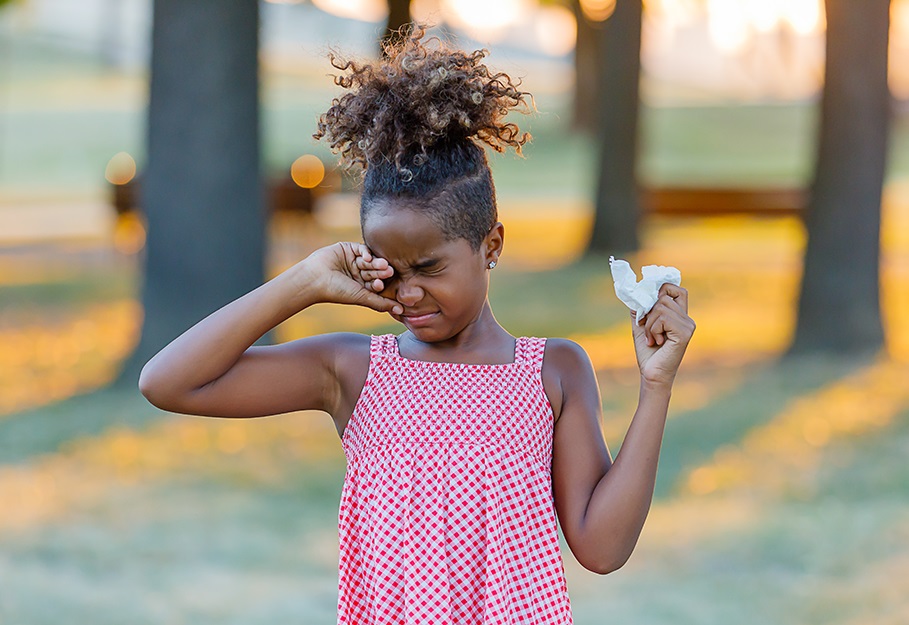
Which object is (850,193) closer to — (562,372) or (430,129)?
(562,372)

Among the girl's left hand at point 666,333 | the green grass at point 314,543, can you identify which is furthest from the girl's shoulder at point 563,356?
the green grass at point 314,543

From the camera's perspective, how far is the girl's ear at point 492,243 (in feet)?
7.56

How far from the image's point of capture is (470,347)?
2348 millimetres

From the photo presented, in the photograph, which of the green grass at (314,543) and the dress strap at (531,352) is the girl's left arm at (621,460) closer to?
the dress strap at (531,352)

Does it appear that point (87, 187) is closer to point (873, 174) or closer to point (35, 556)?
point (873, 174)

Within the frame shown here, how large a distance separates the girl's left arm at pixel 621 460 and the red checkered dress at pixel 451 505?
0.05 meters

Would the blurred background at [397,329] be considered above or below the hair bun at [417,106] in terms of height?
below

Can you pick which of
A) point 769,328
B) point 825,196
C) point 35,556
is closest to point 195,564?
point 35,556

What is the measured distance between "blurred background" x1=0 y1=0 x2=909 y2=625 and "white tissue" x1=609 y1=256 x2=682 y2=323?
527 millimetres

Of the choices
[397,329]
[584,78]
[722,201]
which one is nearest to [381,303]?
[397,329]

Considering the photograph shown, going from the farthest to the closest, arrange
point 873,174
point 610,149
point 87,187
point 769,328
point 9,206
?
point 87,187, point 9,206, point 610,149, point 769,328, point 873,174

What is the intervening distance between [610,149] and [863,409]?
8.65 metres

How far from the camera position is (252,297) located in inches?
91.7

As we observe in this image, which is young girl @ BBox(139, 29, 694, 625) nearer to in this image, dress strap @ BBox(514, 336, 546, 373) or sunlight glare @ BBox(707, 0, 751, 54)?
dress strap @ BBox(514, 336, 546, 373)
